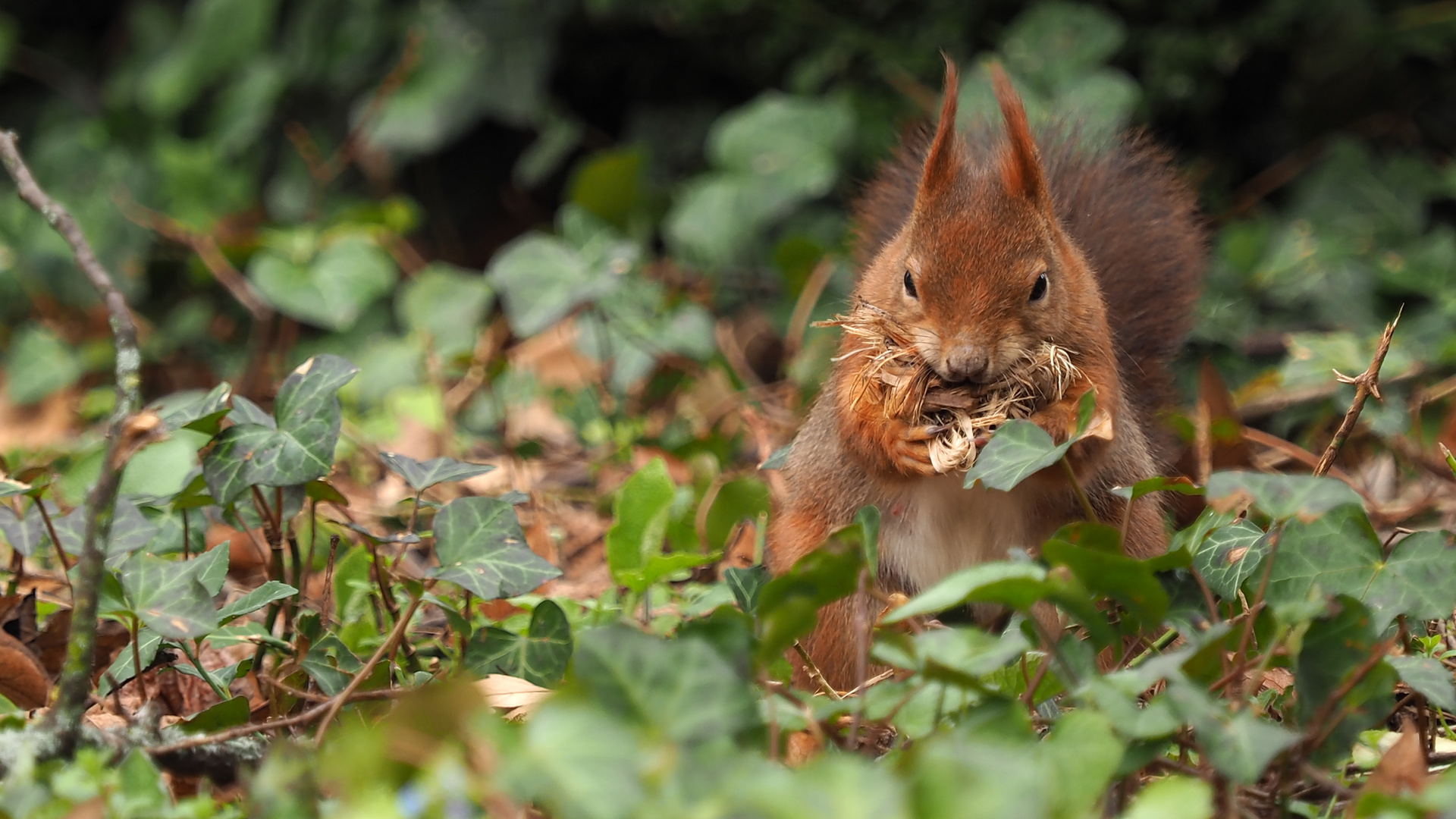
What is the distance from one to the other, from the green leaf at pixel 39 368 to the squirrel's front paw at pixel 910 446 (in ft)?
9.17

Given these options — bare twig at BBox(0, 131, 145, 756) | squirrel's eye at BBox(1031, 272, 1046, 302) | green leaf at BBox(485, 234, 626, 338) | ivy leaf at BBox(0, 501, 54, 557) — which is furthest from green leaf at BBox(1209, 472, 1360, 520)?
green leaf at BBox(485, 234, 626, 338)

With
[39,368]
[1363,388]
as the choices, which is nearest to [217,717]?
[1363,388]

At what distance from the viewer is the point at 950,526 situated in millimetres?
1702

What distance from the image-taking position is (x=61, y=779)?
1009 millimetres

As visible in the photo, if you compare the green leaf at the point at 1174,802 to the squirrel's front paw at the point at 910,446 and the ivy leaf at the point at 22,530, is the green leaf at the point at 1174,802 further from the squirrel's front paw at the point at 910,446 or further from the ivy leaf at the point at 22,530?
the ivy leaf at the point at 22,530

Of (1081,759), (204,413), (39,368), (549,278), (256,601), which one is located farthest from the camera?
(39,368)

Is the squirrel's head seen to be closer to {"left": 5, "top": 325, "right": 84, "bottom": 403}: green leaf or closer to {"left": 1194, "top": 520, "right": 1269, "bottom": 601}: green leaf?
A: {"left": 1194, "top": 520, "right": 1269, "bottom": 601}: green leaf

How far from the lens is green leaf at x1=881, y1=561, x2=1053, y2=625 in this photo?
1029mm

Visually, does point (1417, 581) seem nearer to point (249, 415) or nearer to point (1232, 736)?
point (1232, 736)

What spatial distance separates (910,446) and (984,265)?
0.25m

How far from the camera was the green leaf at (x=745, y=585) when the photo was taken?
1536 millimetres

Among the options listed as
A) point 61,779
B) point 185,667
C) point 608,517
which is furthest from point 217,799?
point 608,517

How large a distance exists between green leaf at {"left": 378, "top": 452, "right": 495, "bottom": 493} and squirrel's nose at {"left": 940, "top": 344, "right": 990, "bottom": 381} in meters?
0.57

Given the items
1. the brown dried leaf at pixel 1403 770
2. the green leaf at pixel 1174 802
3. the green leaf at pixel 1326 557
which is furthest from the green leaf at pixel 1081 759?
the green leaf at pixel 1326 557
